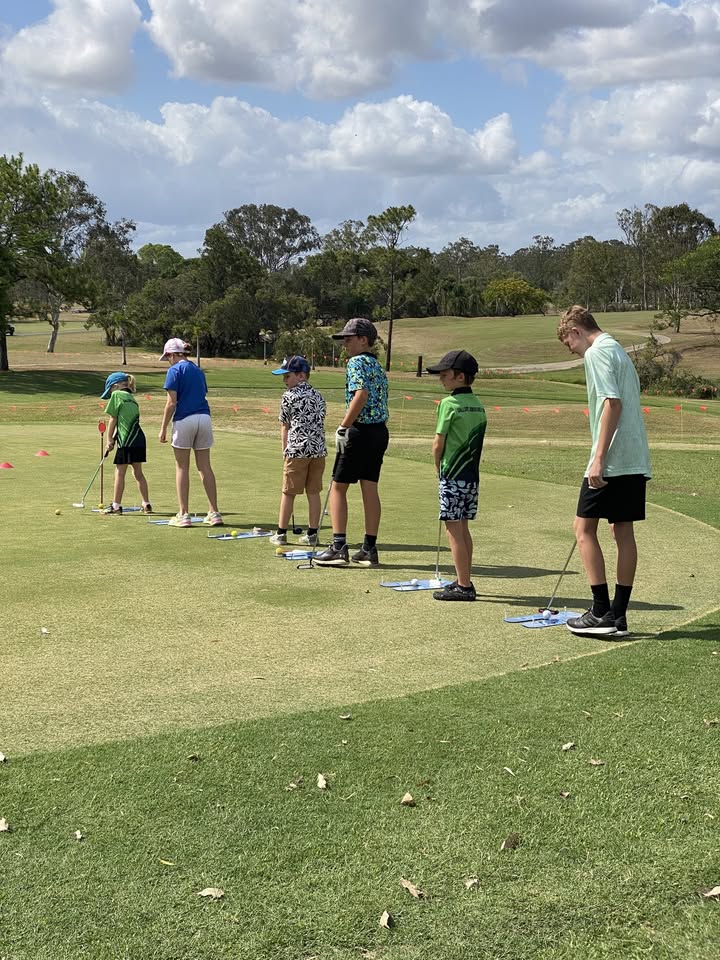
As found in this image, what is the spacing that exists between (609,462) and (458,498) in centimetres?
144

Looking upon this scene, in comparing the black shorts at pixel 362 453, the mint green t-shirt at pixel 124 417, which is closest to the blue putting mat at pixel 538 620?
the black shorts at pixel 362 453

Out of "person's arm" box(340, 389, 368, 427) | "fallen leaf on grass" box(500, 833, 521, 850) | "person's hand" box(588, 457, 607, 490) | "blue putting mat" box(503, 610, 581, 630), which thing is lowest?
"fallen leaf on grass" box(500, 833, 521, 850)

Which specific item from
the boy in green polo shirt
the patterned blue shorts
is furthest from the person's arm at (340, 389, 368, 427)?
the patterned blue shorts

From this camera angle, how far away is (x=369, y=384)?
9477 mm

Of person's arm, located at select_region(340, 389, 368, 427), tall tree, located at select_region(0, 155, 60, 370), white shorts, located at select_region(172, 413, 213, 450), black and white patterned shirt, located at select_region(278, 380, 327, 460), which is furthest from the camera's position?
tall tree, located at select_region(0, 155, 60, 370)

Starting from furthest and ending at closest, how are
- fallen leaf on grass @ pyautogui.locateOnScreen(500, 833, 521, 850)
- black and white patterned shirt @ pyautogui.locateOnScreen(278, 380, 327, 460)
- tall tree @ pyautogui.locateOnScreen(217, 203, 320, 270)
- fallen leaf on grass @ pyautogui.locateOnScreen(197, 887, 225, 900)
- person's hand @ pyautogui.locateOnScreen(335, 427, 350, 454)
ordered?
tall tree @ pyautogui.locateOnScreen(217, 203, 320, 270) → black and white patterned shirt @ pyautogui.locateOnScreen(278, 380, 327, 460) → person's hand @ pyautogui.locateOnScreen(335, 427, 350, 454) → fallen leaf on grass @ pyautogui.locateOnScreen(500, 833, 521, 850) → fallen leaf on grass @ pyautogui.locateOnScreen(197, 887, 225, 900)

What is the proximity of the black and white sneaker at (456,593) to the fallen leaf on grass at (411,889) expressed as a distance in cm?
443

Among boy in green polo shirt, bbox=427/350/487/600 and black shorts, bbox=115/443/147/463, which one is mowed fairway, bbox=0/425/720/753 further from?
black shorts, bbox=115/443/147/463

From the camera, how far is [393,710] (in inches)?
221

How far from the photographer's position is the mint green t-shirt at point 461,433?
8133mm

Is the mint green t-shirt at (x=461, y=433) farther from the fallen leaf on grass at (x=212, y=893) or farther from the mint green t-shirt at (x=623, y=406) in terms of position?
the fallen leaf on grass at (x=212, y=893)

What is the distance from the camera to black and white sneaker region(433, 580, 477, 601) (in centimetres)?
826

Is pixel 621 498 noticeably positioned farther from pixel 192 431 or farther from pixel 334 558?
pixel 192 431

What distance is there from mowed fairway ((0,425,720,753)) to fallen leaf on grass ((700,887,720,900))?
7.58 feet
